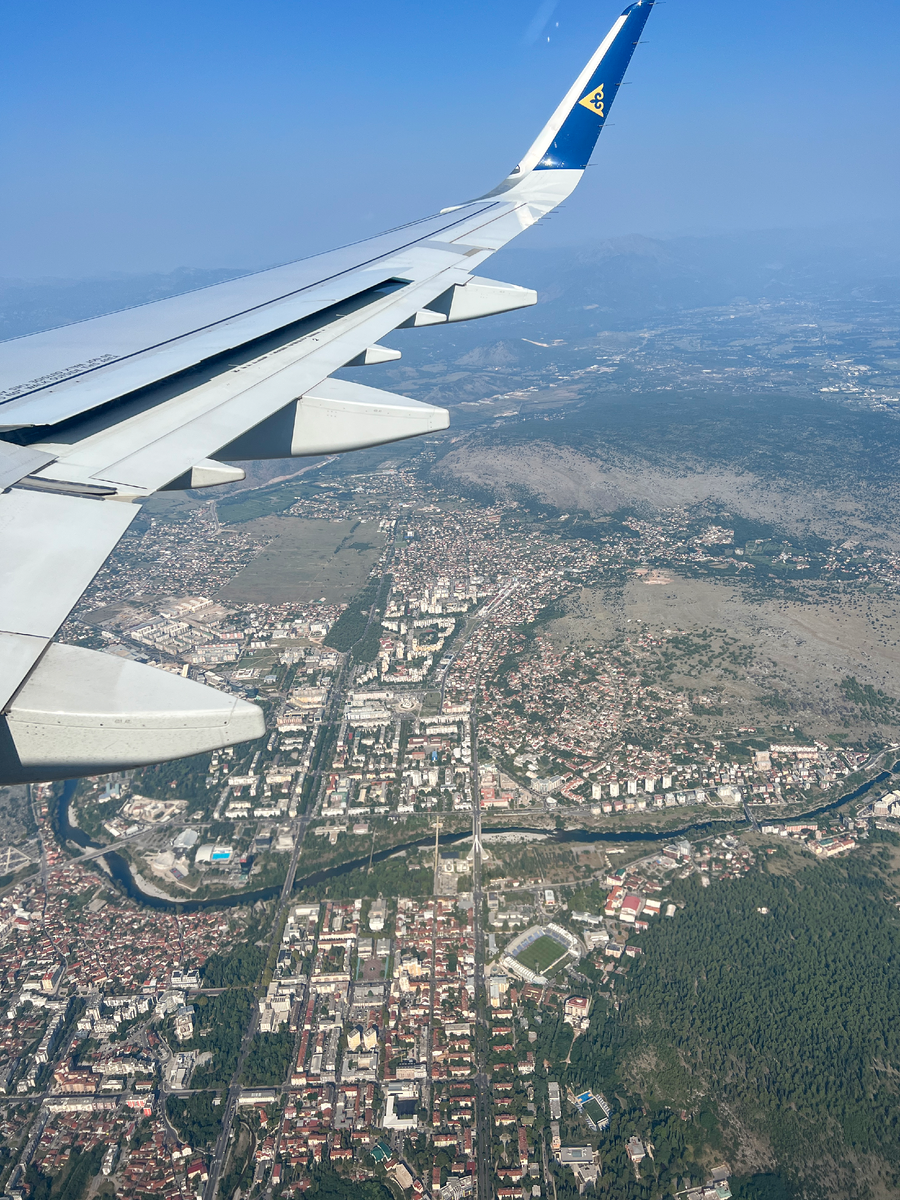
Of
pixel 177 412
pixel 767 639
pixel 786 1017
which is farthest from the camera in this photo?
pixel 767 639

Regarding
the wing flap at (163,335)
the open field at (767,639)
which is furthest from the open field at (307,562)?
the wing flap at (163,335)

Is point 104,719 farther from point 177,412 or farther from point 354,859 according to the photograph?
point 354,859

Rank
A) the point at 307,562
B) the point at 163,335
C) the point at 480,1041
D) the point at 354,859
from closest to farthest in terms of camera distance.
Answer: the point at 163,335 < the point at 480,1041 < the point at 354,859 < the point at 307,562

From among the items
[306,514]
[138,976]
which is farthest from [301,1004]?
[306,514]

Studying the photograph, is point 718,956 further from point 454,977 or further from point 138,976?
point 138,976

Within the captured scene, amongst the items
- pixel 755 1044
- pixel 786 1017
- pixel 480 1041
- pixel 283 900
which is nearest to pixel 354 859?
pixel 283 900

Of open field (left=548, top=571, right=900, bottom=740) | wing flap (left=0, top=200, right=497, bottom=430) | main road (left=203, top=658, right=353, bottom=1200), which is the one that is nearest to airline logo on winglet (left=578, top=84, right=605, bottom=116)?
wing flap (left=0, top=200, right=497, bottom=430)

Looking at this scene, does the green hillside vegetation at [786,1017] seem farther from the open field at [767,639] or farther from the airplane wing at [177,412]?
the airplane wing at [177,412]
